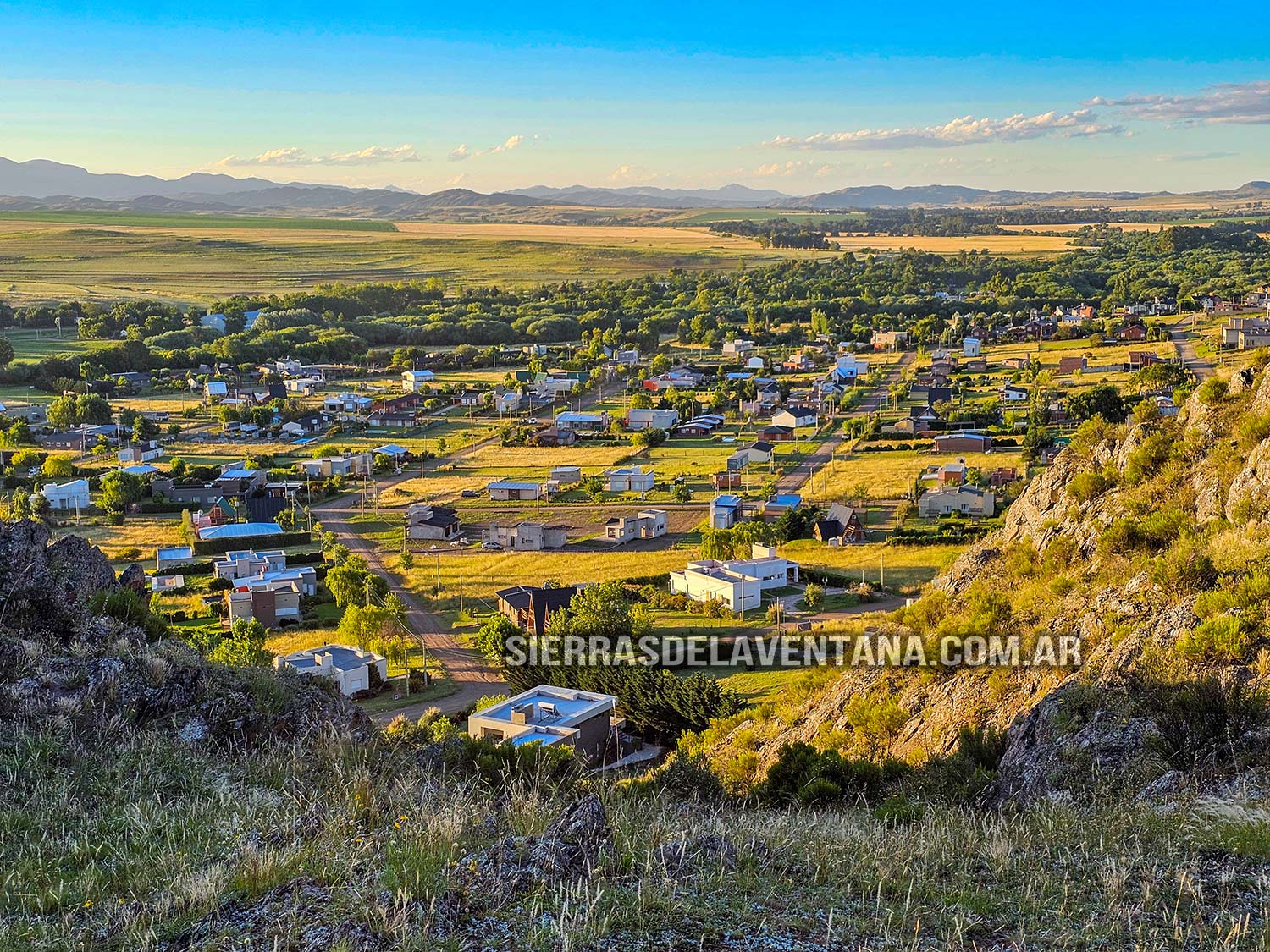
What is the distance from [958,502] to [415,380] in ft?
94.0

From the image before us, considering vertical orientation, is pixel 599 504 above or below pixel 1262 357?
below

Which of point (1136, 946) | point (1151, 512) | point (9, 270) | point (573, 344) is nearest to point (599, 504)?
point (1151, 512)

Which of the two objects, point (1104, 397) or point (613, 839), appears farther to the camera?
point (1104, 397)

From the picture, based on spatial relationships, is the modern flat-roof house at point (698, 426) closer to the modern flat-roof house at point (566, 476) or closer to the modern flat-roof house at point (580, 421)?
the modern flat-roof house at point (580, 421)

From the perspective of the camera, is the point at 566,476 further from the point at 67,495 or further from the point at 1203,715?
the point at 1203,715

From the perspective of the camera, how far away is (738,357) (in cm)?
5344

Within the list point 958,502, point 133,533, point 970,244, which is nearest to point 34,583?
point 133,533

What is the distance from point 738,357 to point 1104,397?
77.1 feet

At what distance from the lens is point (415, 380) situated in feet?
154

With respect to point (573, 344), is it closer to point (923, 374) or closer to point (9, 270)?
point (923, 374)

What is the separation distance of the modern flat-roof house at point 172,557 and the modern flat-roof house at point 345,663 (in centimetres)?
751

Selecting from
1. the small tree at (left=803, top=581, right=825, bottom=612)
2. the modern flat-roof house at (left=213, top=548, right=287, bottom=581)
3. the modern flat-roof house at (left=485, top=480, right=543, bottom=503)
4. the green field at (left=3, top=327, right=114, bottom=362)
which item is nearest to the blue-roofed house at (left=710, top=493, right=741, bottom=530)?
the modern flat-roof house at (left=485, top=480, right=543, bottom=503)

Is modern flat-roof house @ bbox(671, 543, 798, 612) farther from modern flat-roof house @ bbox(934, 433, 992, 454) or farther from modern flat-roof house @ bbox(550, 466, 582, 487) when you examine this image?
modern flat-roof house @ bbox(934, 433, 992, 454)

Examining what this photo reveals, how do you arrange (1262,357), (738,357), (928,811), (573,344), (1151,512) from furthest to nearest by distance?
(573,344) → (738,357) → (1262,357) → (1151,512) → (928,811)
